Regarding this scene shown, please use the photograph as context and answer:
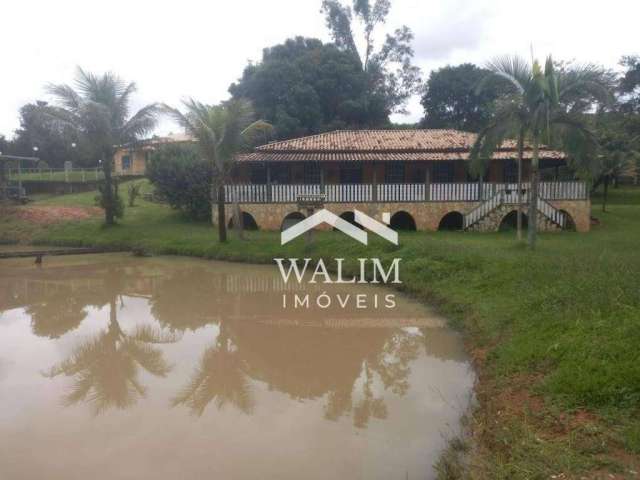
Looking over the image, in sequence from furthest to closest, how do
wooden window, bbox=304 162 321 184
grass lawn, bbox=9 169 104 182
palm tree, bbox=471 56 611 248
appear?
grass lawn, bbox=9 169 104 182, wooden window, bbox=304 162 321 184, palm tree, bbox=471 56 611 248

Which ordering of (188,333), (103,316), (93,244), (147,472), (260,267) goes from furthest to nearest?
(93,244)
(260,267)
(103,316)
(188,333)
(147,472)

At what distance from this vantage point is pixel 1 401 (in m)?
6.38

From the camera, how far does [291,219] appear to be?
851 inches

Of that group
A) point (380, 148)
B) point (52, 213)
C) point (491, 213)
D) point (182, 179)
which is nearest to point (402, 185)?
point (380, 148)

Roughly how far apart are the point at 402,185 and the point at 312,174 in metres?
3.90

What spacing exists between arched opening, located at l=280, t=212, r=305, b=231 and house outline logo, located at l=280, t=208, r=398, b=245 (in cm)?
235

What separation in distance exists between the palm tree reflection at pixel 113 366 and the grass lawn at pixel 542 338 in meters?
4.30

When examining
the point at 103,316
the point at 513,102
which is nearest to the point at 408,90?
the point at 513,102

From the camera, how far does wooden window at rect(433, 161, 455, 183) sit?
824 inches

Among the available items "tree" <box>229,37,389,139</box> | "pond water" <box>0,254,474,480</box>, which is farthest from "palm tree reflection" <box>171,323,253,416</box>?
"tree" <box>229,37,389,139</box>

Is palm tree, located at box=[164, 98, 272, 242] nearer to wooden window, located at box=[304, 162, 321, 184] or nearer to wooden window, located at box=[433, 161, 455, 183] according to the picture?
wooden window, located at box=[304, 162, 321, 184]

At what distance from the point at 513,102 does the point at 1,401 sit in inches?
480

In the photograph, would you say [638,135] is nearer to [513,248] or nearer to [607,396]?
[513,248]

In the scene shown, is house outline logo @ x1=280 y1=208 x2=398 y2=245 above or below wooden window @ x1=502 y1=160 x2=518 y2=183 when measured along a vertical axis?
below
